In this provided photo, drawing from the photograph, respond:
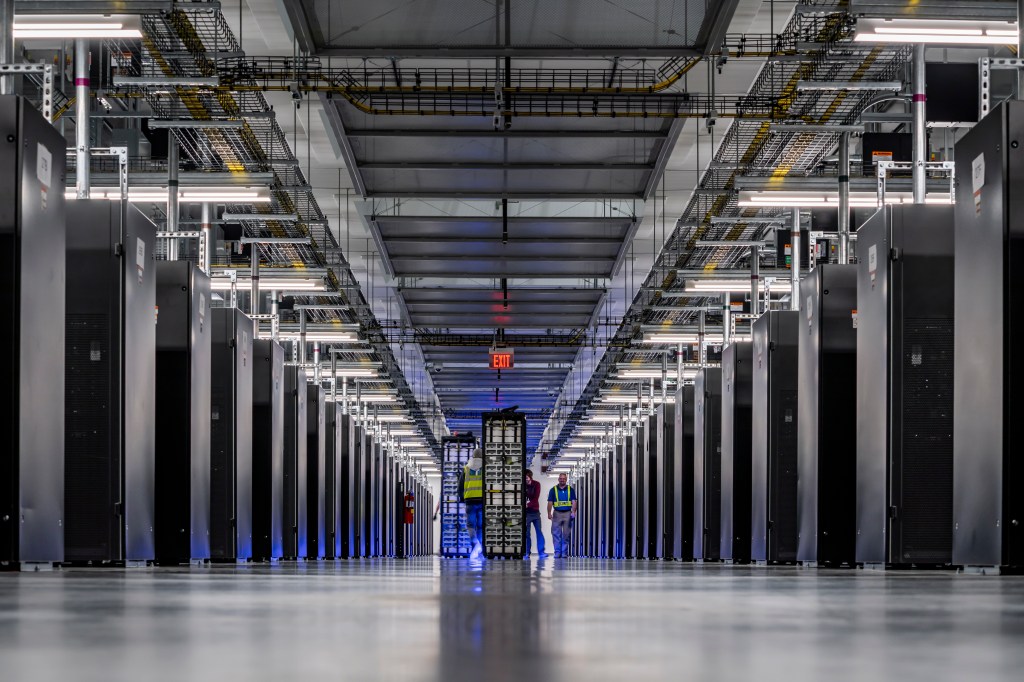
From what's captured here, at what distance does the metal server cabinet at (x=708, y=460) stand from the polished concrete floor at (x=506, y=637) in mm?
17950

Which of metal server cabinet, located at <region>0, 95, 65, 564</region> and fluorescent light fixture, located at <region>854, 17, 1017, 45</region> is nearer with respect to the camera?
metal server cabinet, located at <region>0, 95, 65, 564</region>

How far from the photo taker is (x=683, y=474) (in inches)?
1079

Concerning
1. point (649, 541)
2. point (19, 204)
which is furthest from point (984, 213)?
point (649, 541)

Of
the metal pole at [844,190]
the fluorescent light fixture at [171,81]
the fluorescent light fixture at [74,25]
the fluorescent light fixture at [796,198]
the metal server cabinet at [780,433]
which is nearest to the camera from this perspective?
the fluorescent light fixture at [74,25]

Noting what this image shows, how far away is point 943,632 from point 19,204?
7.05 metres

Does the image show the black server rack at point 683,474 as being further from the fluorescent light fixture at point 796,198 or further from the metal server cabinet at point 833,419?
the metal server cabinet at point 833,419

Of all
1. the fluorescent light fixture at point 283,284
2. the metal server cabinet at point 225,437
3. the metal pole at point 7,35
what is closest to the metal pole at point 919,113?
the metal pole at point 7,35

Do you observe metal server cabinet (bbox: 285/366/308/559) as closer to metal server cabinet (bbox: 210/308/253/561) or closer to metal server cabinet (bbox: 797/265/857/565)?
metal server cabinet (bbox: 210/308/253/561)

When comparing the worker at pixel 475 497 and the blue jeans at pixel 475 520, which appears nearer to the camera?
the worker at pixel 475 497

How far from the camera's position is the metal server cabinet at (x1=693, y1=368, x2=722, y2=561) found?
910 inches

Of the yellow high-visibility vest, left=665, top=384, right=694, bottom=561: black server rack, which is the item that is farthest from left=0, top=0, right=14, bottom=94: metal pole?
the yellow high-visibility vest

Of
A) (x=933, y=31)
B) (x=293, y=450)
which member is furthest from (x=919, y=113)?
(x=293, y=450)

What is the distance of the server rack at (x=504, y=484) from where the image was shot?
36188mm

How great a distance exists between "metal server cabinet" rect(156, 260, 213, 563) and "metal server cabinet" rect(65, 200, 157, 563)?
2304mm
